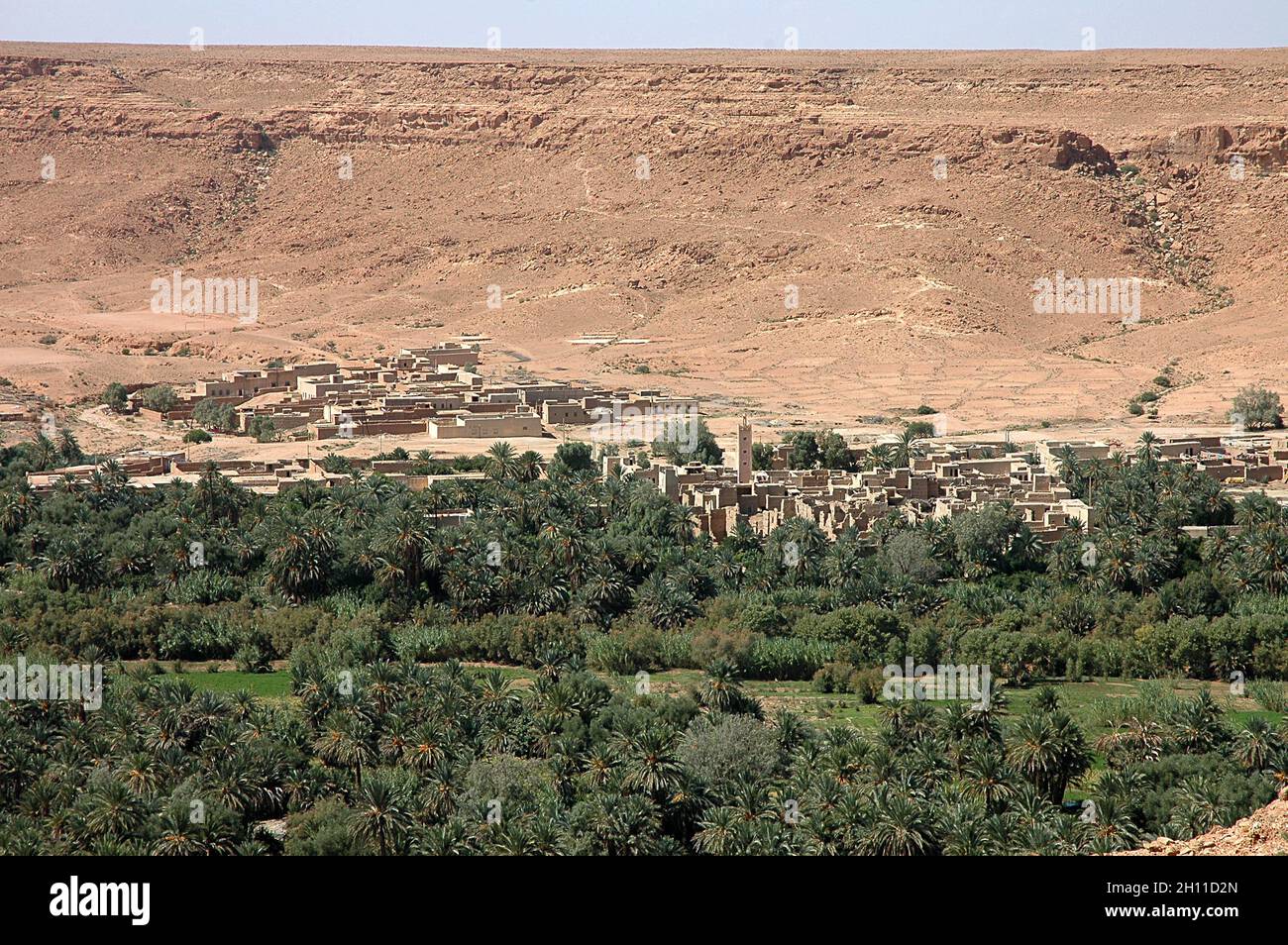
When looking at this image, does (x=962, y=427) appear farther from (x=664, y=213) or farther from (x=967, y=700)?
(x=664, y=213)

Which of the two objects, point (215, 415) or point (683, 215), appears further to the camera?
point (683, 215)

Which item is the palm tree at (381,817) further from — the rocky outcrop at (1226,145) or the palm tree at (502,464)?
the rocky outcrop at (1226,145)

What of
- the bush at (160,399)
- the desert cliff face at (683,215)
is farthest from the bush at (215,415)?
the desert cliff face at (683,215)

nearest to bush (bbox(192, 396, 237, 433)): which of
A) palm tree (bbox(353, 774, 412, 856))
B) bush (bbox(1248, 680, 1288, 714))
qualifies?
bush (bbox(1248, 680, 1288, 714))

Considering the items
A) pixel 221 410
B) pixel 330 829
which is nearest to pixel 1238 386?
pixel 221 410

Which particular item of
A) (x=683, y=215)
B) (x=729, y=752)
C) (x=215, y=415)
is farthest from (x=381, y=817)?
(x=683, y=215)

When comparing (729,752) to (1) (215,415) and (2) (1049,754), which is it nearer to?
(2) (1049,754)
